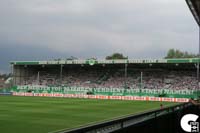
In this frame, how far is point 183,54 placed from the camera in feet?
420

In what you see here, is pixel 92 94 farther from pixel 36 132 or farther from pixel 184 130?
pixel 184 130

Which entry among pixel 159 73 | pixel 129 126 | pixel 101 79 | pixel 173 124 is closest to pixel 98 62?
pixel 101 79

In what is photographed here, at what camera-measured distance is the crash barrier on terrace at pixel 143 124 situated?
5359mm

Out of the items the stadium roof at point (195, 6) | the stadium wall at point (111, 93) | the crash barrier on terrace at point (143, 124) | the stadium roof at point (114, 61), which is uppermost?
the stadium roof at point (114, 61)

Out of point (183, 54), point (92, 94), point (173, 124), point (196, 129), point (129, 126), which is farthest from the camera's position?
point (183, 54)

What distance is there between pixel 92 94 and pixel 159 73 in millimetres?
15370

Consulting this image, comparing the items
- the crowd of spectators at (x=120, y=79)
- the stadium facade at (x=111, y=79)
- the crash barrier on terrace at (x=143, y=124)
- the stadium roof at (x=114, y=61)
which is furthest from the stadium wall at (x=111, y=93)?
the crash barrier on terrace at (x=143, y=124)

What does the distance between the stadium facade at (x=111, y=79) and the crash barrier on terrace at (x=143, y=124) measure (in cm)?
4412

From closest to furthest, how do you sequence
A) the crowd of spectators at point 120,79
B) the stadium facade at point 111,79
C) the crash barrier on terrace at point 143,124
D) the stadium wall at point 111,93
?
the crash barrier on terrace at point 143,124, the stadium wall at point 111,93, the stadium facade at point 111,79, the crowd of spectators at point 120,79

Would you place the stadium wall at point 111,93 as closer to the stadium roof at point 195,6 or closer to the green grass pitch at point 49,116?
the green grass pitch at point 49,116

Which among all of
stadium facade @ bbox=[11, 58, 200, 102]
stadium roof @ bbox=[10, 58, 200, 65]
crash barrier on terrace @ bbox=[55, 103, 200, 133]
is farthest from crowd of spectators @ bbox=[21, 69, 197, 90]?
crash barrier on terrace @ bbox=[55, 103, 200, 133]

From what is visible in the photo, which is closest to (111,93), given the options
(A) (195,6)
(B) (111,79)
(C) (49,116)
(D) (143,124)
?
(B) (111,79)

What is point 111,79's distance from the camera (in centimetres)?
7325

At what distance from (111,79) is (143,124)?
216ft
